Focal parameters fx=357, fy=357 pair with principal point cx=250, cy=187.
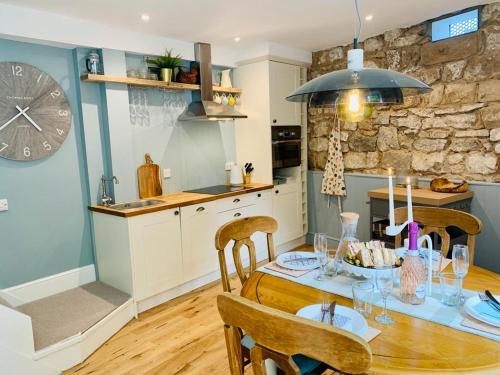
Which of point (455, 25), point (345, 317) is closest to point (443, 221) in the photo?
→ point (345, 317)

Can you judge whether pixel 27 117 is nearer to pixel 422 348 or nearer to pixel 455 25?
pixel 422 348

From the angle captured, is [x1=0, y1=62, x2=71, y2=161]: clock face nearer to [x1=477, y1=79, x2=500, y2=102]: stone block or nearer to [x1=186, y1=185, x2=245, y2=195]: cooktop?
[x1=186, y1=185, x2=245, y2=195]: cooktop

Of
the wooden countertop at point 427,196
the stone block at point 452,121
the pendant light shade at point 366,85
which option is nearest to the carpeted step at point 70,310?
the pendant light shade at point 366,85

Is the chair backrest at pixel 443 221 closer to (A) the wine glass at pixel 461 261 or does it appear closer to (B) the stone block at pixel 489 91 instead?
(A) the wine glass at pixel 461 261

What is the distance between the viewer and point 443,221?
2.20 metres

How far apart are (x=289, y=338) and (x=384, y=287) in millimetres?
671

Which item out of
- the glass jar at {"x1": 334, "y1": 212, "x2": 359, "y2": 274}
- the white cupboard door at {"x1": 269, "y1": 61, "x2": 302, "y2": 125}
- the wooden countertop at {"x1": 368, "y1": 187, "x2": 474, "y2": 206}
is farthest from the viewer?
the white cupboard door at {"x1": 269, "y1": 61, "x2": 302, "y2": 125}

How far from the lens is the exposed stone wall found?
3.12 meters

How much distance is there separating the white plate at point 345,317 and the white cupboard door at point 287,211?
2913 mm

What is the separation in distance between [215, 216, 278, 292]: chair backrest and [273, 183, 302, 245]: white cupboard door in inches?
82.7

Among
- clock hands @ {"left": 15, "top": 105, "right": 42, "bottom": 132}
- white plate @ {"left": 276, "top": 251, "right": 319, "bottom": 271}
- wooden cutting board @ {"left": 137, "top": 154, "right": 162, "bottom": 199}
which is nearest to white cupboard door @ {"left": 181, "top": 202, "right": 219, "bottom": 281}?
wooden cutting board @ {"left": 137, "top": 154, "right": 162, "bottom": 199}

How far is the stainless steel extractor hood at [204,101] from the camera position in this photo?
3.74m

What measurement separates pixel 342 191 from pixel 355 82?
303 centimetres

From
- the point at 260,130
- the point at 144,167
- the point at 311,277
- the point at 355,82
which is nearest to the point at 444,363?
the point at 311,277
